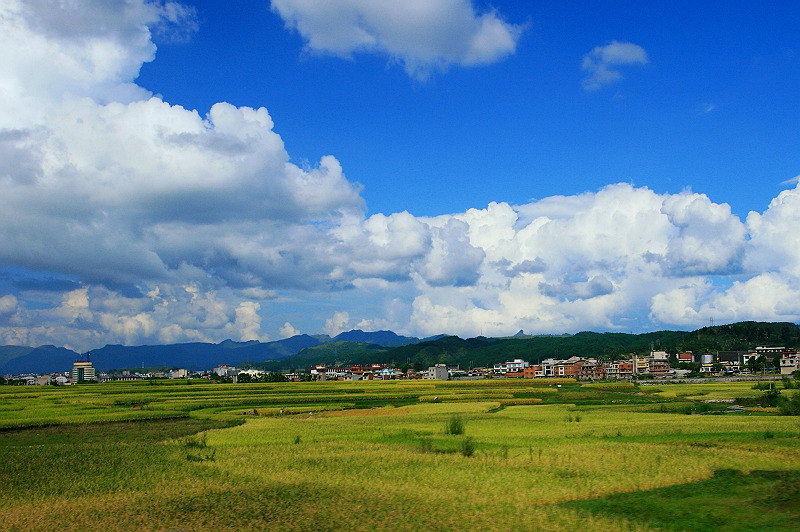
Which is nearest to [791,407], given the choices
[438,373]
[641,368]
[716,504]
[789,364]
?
[716,504]

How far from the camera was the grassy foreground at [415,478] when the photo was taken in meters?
17.2

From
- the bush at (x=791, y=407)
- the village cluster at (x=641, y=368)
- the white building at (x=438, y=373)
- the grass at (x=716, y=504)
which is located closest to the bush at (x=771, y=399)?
the bush at (x=791, y=407)

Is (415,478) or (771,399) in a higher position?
(415,478)

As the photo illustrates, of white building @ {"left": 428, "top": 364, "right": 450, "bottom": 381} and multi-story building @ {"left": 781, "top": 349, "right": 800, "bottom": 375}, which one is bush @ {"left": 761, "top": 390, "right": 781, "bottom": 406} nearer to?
multi-story building @ {"left": 781, "top": 349, "right": 800, "bottom": 375}

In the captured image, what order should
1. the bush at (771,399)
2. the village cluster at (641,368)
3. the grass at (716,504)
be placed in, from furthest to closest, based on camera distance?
the village cluster at (641,368) < the bush at (771,399) < the grass at (716,504)

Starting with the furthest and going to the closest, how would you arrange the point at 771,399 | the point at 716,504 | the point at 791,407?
the point at 771,399, the point at 791,407, the point at 716,504

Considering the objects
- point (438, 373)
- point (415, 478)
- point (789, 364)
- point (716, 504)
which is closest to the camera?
point (716, 504)

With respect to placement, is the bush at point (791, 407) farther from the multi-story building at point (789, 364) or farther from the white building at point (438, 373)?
the white building at point (438, 373)

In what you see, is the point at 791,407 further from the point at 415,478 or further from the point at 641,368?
the point at 641,368

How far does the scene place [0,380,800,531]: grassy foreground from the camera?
56.3 ft

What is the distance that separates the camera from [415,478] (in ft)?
73.3

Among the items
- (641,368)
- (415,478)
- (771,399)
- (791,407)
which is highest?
(415,478)

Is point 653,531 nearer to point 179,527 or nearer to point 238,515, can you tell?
point 238,515

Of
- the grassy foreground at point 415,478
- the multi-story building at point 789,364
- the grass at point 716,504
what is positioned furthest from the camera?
the multi-story building at point 789,364
